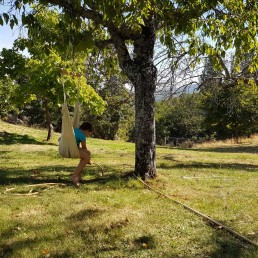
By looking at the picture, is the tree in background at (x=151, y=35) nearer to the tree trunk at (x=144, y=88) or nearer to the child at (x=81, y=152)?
the tree trunk at (x=144, y=88)

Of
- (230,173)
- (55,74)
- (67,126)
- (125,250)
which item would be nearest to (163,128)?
(55,74)

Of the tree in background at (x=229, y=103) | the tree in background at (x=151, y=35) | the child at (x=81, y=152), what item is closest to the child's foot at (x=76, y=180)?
the child at (x=81, y=152)

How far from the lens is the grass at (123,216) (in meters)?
4.03

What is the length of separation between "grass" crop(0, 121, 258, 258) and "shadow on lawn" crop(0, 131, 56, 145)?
23.1 ft

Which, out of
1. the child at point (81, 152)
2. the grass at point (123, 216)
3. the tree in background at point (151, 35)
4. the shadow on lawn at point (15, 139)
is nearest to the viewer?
the grass at point (123, 216)

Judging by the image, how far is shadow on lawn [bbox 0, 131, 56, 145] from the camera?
15.5 m

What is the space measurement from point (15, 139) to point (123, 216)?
1212cm

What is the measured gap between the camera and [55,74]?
13609 mm

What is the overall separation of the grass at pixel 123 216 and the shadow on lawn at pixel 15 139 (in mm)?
7029

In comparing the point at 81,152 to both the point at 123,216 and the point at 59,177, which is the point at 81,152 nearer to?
the point at 59,177

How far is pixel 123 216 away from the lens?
5.12 meters

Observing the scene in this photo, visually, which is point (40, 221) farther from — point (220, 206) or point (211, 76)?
point (211, 76)

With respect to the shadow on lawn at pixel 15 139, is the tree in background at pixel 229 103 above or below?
above

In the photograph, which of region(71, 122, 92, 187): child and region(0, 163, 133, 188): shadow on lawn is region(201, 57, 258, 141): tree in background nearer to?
region(0, 163, 133, 188): shadow on lawn
